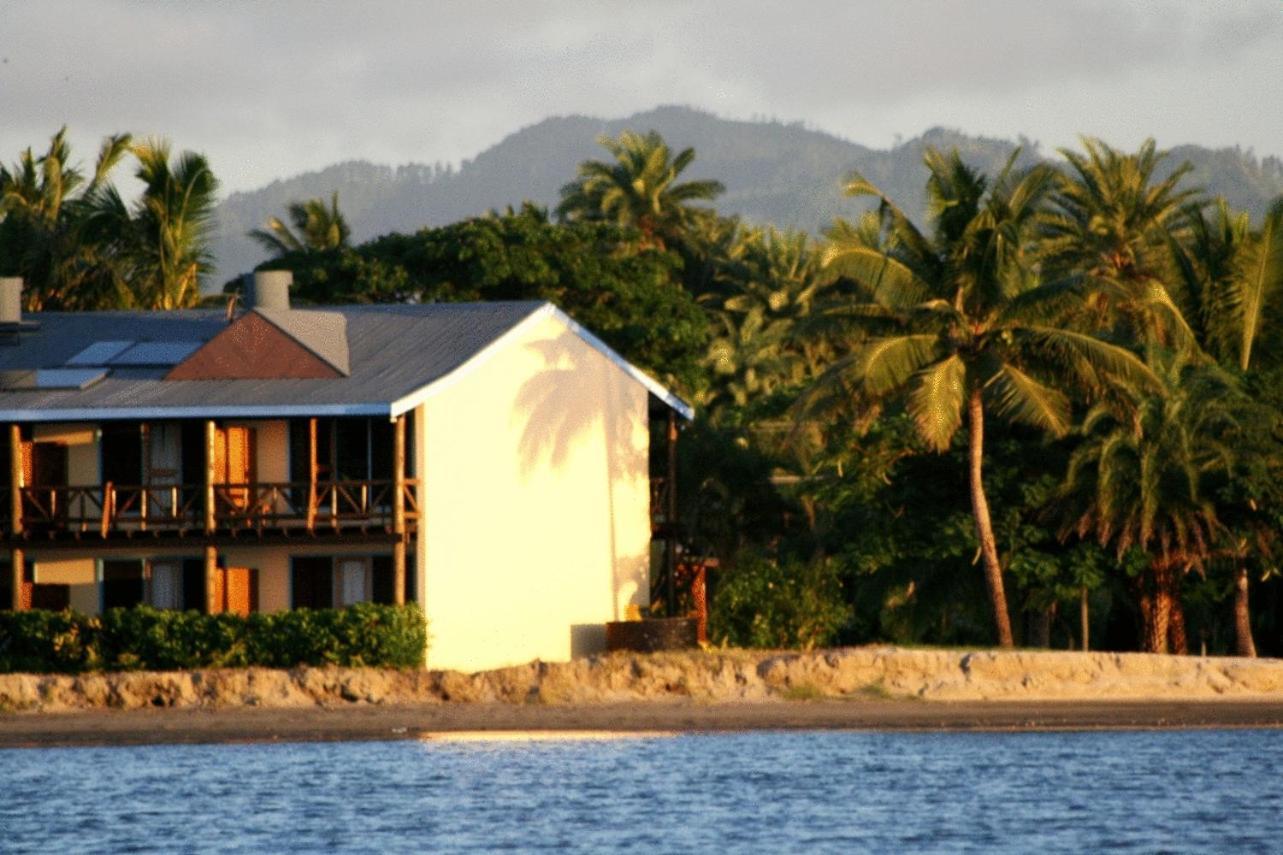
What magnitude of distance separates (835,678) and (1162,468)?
7.27 metres

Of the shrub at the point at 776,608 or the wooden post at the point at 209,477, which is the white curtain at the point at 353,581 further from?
the shrub at the point at 776,608

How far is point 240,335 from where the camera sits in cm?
4253

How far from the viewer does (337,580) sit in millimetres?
42719

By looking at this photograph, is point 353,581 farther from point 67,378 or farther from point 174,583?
point 67,378

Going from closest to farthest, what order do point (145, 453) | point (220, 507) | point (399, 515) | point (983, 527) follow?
1. point (399, 515)
2. point (220, 507)
3. point (983, 527)
4. point (145, 453)

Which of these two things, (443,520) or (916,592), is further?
(916,592)

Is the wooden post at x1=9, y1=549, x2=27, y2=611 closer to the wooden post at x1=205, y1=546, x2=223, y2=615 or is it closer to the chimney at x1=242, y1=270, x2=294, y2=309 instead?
the wooden post at x1=205, y1=546, x2=223, y2=615

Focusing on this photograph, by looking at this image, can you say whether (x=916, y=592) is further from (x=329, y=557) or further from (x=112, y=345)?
(x=112, y=345)

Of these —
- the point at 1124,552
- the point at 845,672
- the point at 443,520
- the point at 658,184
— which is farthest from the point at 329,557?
the point at 658,184

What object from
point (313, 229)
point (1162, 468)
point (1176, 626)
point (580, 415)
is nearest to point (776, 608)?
point (580, 415)

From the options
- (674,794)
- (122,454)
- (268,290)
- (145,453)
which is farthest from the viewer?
(268,290)

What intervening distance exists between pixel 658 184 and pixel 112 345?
34.4m

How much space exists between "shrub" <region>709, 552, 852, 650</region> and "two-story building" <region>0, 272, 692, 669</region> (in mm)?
2856

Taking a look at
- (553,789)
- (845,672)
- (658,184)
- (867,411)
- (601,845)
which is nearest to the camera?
(601,845)
